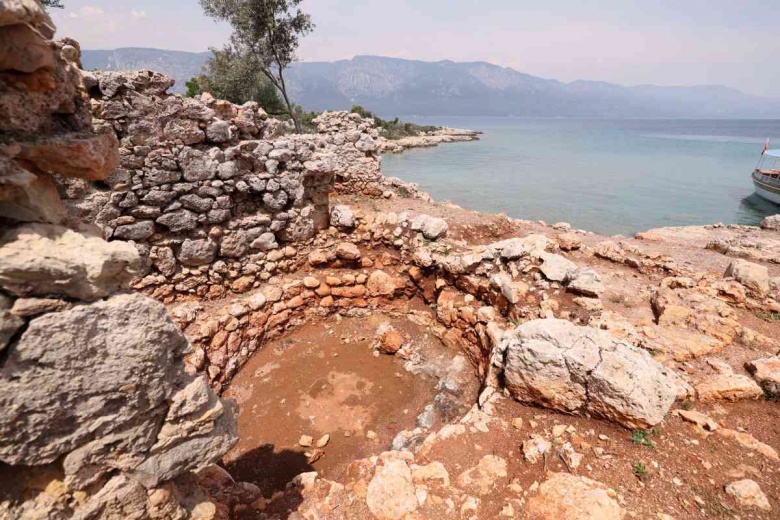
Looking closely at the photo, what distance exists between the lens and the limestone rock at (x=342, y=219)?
969 centimetres

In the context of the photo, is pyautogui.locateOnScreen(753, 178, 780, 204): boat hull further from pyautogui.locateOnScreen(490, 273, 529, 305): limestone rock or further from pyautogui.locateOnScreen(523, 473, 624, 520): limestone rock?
pyautogui.locateOnScreen(523, 473, 624, 520): limestone rock

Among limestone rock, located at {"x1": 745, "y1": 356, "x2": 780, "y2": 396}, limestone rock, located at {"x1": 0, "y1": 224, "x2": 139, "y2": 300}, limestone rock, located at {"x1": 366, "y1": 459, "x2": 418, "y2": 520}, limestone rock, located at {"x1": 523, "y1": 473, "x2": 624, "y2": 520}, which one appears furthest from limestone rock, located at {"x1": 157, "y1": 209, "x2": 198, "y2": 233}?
limestone rock, located at {"x1": 745, "y1": 356, "x2": 780, "y2": 396}

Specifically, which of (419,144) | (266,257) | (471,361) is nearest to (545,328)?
(471,361)

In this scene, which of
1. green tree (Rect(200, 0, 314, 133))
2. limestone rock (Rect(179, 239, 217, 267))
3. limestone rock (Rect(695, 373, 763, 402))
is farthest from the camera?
green tree (Rect(200, 0, 314, 133))

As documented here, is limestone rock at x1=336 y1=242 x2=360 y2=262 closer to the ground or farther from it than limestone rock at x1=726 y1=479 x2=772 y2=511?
farther from it

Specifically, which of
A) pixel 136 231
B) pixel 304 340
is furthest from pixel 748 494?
pixel 136 231

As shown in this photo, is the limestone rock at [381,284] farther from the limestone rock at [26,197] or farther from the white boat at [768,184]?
the white boat at [768,184]

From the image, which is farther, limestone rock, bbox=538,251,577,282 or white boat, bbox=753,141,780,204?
white boat, bbox=753,141,780,204

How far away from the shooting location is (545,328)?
5.32 m

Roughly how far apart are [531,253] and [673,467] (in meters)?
4.91

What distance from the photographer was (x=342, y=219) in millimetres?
9688

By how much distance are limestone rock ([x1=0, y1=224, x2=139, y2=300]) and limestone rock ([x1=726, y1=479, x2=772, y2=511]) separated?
19.6ft

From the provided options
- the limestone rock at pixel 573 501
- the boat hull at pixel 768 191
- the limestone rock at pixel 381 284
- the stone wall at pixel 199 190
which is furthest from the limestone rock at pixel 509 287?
the boat hull at pixel 768 191

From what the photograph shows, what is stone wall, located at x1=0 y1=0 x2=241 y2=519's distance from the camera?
2.11m
